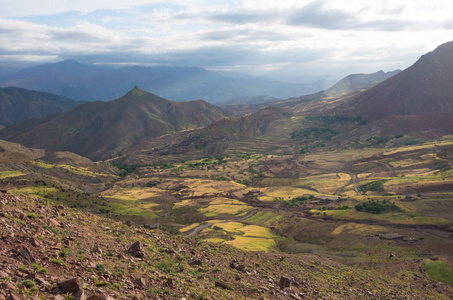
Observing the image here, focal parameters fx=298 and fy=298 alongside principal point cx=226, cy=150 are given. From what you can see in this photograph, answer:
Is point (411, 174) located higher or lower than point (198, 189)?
higher

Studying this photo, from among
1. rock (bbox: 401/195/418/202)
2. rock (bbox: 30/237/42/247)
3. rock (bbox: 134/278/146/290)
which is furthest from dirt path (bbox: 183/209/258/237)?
rock (bbox: 30/237/42/247)

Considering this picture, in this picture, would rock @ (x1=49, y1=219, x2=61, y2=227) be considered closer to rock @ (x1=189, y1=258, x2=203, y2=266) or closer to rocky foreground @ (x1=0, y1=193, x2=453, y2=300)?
rocky foreground @ (x1=0, y1=193, x2=453, y2=300)

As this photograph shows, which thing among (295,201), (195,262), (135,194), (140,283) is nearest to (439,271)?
(195,262)

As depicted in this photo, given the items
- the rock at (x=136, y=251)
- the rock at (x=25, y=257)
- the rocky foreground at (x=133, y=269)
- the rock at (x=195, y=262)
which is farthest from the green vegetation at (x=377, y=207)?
the rock at (x=25, y=257)

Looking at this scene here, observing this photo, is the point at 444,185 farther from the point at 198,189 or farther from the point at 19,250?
the point at 19,250

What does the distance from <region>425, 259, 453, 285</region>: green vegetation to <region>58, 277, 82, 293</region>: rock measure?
6053 centimetres

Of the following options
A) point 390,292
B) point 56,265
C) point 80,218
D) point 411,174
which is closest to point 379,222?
point 390,292

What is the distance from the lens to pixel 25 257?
18.4m

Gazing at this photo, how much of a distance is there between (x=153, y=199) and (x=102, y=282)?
451 feet

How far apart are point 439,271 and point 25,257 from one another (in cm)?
6659

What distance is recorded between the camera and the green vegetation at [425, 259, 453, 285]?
5353 centimetres

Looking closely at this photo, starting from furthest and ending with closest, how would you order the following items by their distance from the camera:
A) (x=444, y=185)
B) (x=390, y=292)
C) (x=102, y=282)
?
1. (x=444, y=185)
2. (x=390, y=292)
3. (x=102, y=282)

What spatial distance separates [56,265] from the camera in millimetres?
19453

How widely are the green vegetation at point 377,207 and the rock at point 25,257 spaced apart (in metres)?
110
